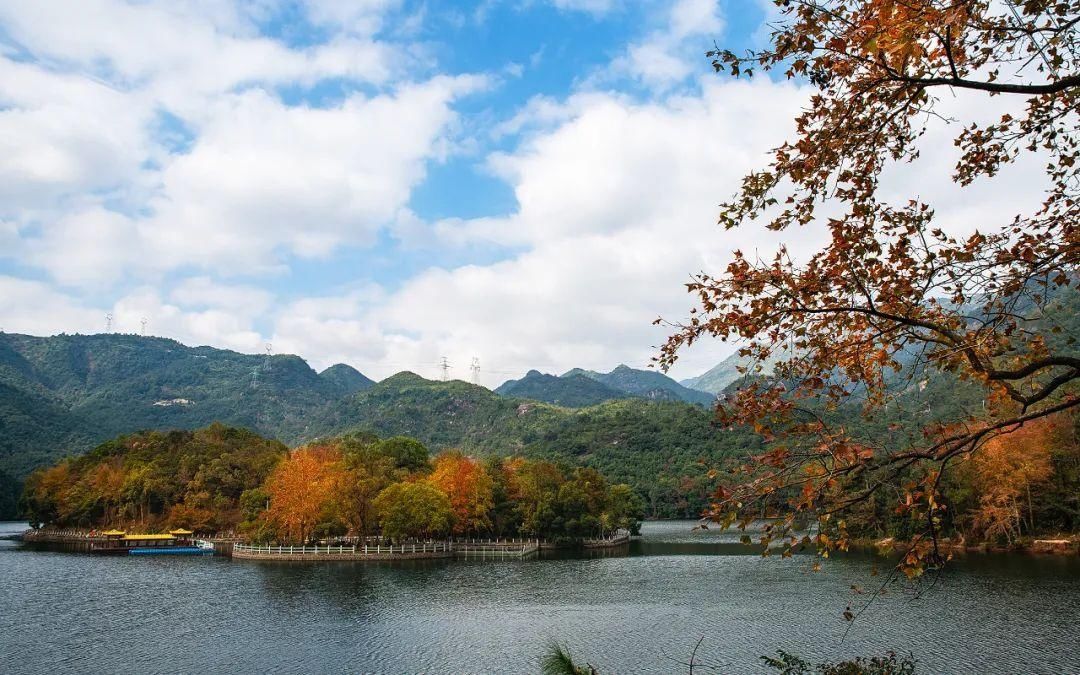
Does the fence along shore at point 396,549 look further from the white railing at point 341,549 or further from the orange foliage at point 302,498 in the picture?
the orange foliage at point 302,498

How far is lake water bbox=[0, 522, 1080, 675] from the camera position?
23.9 metres

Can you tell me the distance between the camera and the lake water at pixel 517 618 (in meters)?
23.9

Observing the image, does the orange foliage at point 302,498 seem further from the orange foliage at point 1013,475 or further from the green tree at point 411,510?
the orange foliage at point 1013,475

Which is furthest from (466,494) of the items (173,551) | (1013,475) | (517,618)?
(1013,475)

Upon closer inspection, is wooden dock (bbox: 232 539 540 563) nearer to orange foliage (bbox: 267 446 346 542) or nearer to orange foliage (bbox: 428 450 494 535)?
orange foliage (bbox: 267 446 346 542)

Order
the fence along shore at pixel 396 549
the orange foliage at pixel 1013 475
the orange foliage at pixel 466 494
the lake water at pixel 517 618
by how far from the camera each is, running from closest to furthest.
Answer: the lake water at pixel 517 618, the orange foliage at pixel 1013 475, the fence along shore at pixel 396 549, the orange foliage at pixel 466 494

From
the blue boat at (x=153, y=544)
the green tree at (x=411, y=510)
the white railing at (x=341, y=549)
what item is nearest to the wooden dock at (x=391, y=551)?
the white railing at (x=341, y=549)

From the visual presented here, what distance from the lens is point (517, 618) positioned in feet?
105

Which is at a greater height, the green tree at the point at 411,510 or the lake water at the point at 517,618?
the green tree at the point at 411,510

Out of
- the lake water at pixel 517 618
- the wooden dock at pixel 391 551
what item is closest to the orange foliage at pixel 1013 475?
the lake water at pixel 517 618

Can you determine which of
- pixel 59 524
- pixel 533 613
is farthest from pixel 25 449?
pixel 533 613

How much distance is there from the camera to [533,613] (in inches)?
1305

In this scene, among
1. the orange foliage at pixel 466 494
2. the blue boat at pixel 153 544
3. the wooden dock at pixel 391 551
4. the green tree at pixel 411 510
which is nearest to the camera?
the wooden dock at pixel 391 551

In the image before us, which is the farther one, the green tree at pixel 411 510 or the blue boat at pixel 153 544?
the blue boat at pixel 153 544
